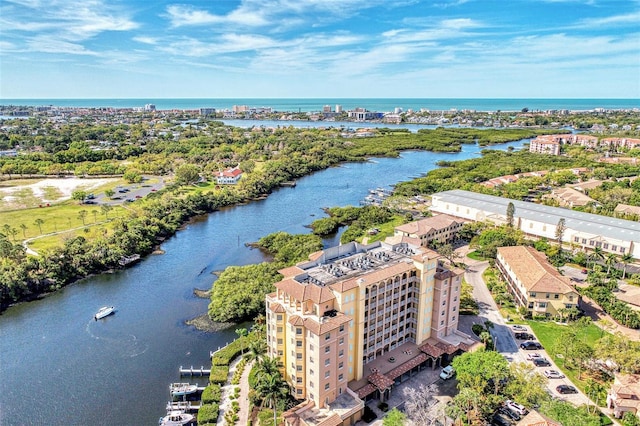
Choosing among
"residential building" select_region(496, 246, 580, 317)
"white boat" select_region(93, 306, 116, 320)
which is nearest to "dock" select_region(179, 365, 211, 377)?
"white boat" select_region(93, 306, 116, 320)

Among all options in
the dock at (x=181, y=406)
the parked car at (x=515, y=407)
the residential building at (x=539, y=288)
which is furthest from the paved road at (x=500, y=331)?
the dock at (x=181, y=406)

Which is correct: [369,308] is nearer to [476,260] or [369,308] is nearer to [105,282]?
[476,260]

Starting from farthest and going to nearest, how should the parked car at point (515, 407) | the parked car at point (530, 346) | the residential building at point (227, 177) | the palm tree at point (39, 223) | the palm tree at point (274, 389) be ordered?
1. the residential building at point (227, 177)
2. the palm tree at point (39, 223)
3. the parked car at point (530, 346)
4. the parked car at point (515, 407)
5. the palm tree at point (274, 389)

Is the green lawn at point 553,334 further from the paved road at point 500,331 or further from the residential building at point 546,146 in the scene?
the residential building at point 546,146

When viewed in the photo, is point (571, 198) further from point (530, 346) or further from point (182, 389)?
point (182, 389)

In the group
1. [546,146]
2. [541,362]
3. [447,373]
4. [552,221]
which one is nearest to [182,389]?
[447,373]
